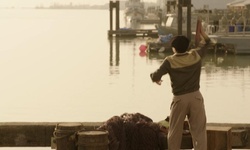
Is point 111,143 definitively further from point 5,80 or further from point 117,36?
point 117,36

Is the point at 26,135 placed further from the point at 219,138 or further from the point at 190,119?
the point at 219,138

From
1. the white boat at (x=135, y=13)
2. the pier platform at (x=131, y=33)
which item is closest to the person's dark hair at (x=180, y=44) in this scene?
the pier platform at (x=131, y=33)

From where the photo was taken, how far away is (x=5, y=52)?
5853 cm

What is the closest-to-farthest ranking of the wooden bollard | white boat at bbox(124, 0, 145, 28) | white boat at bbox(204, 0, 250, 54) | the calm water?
the wooden bollard < the calm water < white boat at bbox(204, 0, 250, 54) < white boat at bbox(124, 0, 145, 28)

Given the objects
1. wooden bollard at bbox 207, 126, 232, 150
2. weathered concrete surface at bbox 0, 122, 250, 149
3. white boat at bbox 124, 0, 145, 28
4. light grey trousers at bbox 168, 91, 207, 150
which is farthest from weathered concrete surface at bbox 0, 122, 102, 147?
white boat at bbox 124, 0, 145, 28

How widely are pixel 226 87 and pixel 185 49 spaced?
22276mm

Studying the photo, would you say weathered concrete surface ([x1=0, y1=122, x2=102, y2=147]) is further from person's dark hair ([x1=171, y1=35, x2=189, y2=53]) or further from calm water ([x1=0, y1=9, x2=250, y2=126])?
calm water ([x1=0, y1=9, x2=250, y2=126])

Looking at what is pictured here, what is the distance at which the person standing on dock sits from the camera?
310 inches

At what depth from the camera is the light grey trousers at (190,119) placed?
25.8ft

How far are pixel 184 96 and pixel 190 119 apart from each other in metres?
0.27

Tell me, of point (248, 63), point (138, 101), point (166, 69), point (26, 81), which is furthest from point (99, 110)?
point (248, 63)

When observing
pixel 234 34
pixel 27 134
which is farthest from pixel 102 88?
pixel 27 134

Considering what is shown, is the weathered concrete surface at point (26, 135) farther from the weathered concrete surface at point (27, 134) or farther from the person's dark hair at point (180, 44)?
the person's dark hair at point (180, 44)

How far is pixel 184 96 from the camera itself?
789 centimetres
